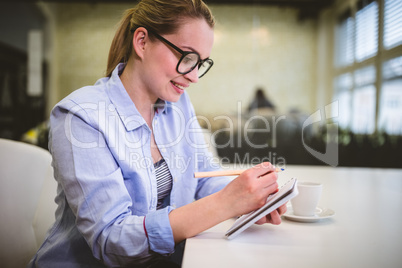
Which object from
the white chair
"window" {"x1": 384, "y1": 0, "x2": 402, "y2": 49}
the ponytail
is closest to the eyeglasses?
the ponytail

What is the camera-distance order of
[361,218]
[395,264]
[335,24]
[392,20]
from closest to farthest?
[395,264] < [361,218] < [392,20] < [335,24]

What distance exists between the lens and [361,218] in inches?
34.3

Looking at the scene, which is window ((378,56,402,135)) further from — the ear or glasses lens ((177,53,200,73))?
the ear

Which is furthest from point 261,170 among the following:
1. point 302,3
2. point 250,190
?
point 302,3

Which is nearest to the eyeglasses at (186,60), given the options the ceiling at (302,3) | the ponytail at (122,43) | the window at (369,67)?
the ponytail at (122,43)

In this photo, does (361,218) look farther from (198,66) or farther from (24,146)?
(24,146)

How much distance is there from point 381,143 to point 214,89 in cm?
470

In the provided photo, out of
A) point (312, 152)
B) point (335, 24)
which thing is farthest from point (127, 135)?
point (335, 24)

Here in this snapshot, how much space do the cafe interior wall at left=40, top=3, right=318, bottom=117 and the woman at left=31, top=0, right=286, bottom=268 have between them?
5845 mm

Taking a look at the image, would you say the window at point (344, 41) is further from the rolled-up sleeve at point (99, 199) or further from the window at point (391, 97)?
the rolled-up sleeve at point (99, 199)

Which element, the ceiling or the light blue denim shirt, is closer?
the light blue denim shirt

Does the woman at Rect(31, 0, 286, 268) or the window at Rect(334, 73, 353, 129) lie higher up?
the window at Rect(334, 73, 353, 129)

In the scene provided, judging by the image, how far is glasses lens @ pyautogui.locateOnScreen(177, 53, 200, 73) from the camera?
97 cm

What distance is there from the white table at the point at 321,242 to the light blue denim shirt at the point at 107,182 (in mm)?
147
